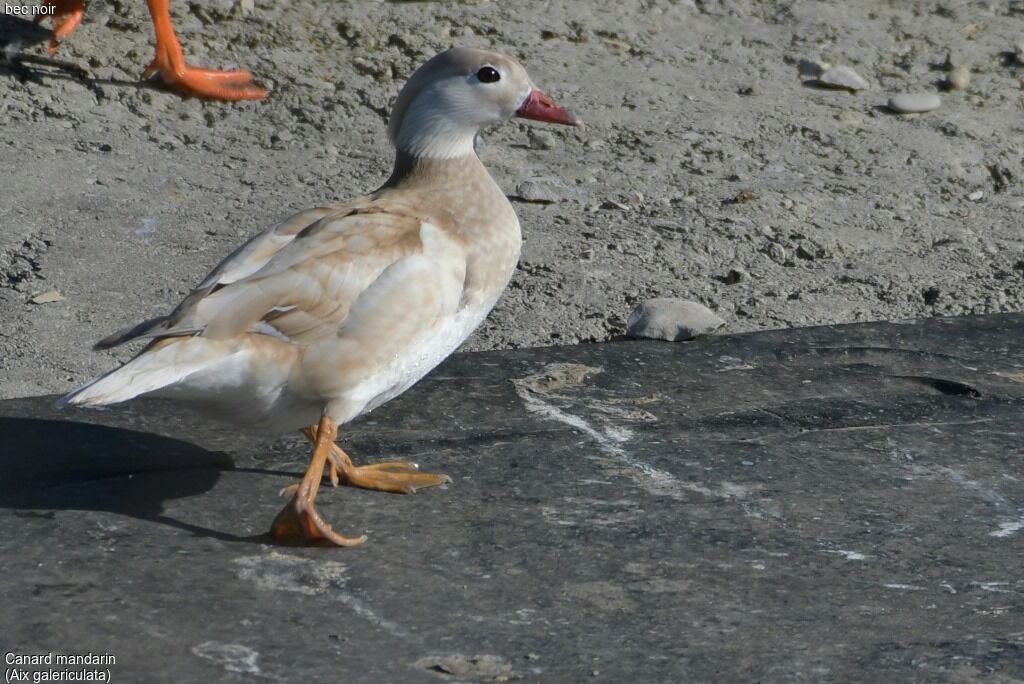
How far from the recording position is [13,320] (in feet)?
17.7

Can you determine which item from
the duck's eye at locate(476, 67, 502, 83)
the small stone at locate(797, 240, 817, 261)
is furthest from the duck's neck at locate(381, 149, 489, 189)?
the small stone at locate(797, 240, 817, 261)

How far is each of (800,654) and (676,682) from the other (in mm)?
323

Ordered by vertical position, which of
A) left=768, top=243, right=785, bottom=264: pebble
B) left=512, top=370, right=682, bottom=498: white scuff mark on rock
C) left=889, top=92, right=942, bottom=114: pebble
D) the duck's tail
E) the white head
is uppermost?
the white head

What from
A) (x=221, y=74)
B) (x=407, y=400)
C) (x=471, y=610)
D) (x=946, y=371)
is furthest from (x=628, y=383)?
(x=221, y=74)

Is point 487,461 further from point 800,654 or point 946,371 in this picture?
point 946,371

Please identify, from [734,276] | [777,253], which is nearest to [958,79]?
[777,253]

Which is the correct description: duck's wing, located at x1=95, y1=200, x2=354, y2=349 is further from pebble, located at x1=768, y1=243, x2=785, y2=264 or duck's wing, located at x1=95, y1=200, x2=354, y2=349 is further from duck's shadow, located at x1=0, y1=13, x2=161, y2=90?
duck's shadow, located at x1=0, y1=13, x2=161, y2=90

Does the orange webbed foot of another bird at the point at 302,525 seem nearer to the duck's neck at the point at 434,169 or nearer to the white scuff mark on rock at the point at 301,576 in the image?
the white scuff mark on rock at the point at 301,576

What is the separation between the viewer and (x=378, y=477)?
4254mm

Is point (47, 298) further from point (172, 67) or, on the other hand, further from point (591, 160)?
point (591, 160)

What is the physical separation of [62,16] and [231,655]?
5.24 metres

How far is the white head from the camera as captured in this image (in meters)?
4.46

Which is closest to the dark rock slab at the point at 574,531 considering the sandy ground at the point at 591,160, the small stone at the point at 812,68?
the sandy ground at the point at 591,160

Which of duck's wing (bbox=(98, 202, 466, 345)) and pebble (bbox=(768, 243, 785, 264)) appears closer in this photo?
duck's wing (bbox=(98, 202, 466, 345))
